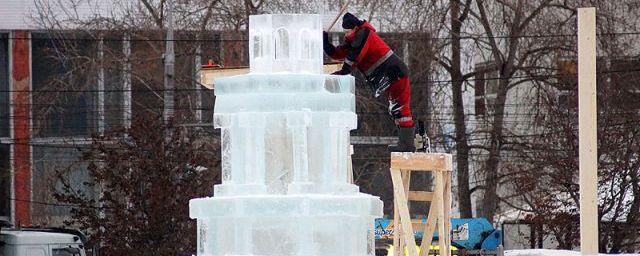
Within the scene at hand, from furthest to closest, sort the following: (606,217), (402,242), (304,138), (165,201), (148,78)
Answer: (148,78)
(606,217)
(165,201)
(402,242)
(304,138)

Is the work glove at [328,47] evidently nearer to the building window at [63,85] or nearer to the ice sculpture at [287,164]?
the ice sculpture at [287,164]

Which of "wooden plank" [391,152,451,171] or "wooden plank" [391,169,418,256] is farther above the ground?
"wooden plank" [391,152,451,171]

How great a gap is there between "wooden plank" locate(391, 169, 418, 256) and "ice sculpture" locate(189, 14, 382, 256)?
7311mm

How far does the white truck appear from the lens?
26.2m

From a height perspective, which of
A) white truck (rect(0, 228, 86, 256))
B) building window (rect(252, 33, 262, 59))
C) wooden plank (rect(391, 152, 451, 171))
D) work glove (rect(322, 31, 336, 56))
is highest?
work glove (rect(322, 31, 336, 56))

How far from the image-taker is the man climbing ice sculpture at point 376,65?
14.3 metres

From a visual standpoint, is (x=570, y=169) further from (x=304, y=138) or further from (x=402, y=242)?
(x=304, y=138)

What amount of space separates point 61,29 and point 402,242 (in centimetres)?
2469

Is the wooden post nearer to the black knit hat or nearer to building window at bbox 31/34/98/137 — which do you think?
the black knit hat

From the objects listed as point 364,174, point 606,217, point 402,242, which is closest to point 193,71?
point 364,174

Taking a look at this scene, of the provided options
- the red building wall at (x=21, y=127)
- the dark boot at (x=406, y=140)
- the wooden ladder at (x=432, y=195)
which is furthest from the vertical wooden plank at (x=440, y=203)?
the red building wall at (x=21, y=127)

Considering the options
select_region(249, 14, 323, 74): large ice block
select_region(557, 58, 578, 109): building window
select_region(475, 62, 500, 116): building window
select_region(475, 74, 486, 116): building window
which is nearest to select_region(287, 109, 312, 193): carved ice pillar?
select_region(249, 14, 323, 74): large ice block

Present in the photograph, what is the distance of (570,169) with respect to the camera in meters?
34.2

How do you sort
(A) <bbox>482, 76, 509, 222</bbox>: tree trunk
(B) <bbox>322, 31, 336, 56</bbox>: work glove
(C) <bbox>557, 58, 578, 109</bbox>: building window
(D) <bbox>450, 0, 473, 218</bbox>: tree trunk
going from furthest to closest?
(D) <bbox>450, 0, 473, 218</bbox>: tree trunk < (A) <bbox>482, 76, 509, 222</bbox>: tree trunk < (C) <bbox>557, 58, 578, 109</bbox>: building window < (B) <bbox>322, 31, 336, 56</bbox>: work glove
